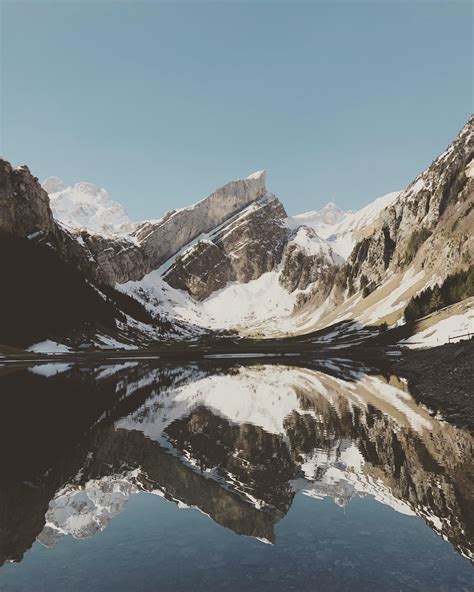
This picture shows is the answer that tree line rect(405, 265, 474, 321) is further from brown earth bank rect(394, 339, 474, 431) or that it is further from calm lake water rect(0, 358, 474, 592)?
calm lake water rect(0, 358, 474, 592)

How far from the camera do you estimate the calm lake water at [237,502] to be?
12852 millimetres

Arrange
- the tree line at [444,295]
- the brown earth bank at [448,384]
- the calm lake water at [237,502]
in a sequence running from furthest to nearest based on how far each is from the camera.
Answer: the tree line at [444,295] → the brown earth bank at [448,384] → the calm lake water at [237,502]

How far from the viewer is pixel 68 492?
768 inches

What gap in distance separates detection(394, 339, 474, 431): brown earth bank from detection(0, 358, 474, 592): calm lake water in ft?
7.73

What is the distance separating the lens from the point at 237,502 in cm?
1830

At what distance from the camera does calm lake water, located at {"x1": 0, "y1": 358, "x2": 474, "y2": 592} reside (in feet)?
42.2

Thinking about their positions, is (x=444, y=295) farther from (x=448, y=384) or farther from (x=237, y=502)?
(x=237, y=502)

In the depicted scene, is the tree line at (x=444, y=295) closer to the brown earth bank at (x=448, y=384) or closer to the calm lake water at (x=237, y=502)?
the brown earth bank at (x=448, y=384)

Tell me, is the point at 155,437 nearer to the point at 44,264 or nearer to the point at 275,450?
the point at 275,450

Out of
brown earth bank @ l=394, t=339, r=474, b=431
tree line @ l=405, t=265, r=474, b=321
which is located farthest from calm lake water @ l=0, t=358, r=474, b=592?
tree line @ l=405, t=265, r=474, b=321

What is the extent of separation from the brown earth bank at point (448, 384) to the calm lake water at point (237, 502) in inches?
92.8

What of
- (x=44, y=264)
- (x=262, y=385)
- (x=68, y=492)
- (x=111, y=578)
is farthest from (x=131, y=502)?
(x=44, y=264)

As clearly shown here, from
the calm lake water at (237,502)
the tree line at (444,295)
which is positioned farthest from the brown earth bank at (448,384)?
the tree line at (444,295)

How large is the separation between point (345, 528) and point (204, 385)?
45.2 meters
